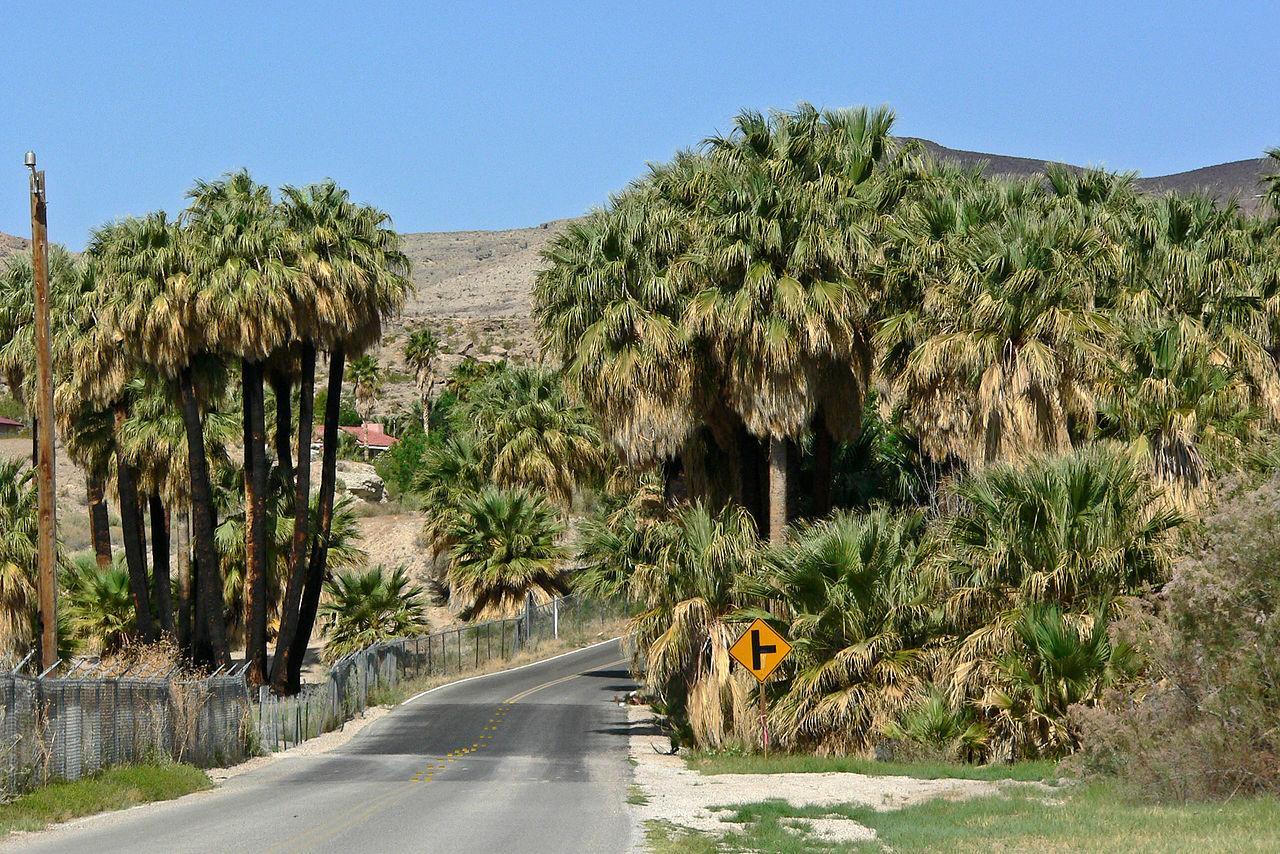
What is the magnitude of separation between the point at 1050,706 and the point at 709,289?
43.3 feet

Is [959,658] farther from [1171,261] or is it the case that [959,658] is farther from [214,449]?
[214,449]

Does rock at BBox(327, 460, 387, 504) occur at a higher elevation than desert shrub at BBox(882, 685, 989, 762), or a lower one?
higher

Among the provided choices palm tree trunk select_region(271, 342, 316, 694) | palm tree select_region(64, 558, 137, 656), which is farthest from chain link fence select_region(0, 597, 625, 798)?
palm tree select_region(64, 558, 137, 656)

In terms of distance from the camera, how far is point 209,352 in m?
38.8

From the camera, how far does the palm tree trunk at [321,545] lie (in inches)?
1571

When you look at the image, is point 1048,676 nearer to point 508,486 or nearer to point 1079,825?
point 1079,825

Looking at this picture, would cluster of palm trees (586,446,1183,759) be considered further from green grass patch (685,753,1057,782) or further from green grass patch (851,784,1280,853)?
green grass patch (851,784,1280,853)

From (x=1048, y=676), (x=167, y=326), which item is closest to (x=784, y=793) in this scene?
(x=1048, y=676)

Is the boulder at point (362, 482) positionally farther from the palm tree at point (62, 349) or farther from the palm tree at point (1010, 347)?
the palm tree at point (1010, 347)

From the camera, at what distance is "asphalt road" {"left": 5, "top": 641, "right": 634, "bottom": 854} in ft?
51.6

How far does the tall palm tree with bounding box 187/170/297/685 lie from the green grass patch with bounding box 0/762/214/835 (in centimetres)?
1338

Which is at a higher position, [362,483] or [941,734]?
[362,483]

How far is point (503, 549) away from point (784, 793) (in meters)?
33.4

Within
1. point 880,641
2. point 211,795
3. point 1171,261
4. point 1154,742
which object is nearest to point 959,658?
point 880,641
